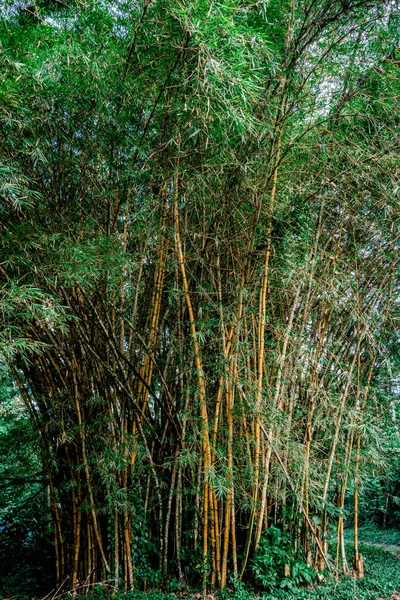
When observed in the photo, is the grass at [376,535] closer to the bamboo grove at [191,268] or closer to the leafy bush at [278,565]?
the bamboo grove at [191,268]

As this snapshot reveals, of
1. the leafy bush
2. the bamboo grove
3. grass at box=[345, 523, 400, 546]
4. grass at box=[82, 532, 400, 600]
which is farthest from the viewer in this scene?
grass at box=[345, 523, 400, 546]

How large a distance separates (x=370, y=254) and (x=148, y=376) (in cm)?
208

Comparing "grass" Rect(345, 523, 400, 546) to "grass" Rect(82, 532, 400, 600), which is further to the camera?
"grass" Rect(345, 523, 400, 546)

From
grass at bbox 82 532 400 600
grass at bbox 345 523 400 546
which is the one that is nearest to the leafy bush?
grass at bbox 82 532 400 600

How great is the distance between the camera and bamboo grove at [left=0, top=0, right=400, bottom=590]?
274 centimetres

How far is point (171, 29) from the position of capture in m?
2.45

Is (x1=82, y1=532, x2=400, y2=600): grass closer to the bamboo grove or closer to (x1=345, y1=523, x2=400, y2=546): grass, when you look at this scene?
A: the bamboo grove

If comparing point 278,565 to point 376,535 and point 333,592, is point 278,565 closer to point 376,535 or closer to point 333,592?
point 333,592

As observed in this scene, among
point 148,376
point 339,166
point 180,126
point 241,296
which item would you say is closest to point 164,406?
point 148,376

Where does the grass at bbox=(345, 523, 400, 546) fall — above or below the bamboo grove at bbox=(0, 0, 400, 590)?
below

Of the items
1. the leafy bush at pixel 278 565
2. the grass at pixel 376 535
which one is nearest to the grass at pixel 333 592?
the leafy bush at pixel 278 565

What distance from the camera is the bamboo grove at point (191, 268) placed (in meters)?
2.74

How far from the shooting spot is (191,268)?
3.64 m

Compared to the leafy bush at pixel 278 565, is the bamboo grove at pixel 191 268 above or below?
above
